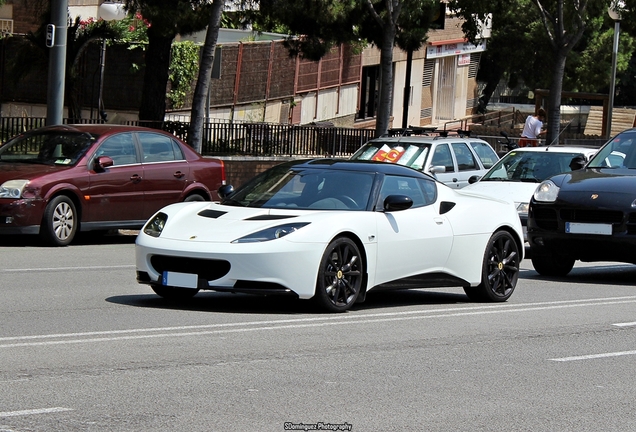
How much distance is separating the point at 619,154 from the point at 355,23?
41.1 feet

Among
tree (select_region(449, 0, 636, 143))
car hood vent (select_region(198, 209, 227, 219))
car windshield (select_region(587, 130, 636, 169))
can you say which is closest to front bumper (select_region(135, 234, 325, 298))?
car hood vent (select_region(198, 209, 227, 219))

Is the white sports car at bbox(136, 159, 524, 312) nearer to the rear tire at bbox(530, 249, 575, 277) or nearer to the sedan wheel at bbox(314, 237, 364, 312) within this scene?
the sedan wheel at bbox(314, 237, 364, 312)

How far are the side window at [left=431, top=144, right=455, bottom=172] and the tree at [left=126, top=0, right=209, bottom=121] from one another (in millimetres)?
5272

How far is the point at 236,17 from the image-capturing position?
25.8m

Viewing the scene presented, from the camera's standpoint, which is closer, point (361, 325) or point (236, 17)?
point (361, 325)

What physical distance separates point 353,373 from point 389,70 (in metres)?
19.5

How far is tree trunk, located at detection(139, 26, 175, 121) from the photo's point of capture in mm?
25328

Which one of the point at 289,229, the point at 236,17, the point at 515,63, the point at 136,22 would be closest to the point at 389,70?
the point at 236,17

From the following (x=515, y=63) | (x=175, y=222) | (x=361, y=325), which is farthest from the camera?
(x=515, y=63)

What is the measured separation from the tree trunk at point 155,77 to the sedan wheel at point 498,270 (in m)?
13.8

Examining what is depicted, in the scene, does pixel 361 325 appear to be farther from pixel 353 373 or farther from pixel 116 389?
pixel 116 389

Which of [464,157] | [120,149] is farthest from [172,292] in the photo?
[464,157]

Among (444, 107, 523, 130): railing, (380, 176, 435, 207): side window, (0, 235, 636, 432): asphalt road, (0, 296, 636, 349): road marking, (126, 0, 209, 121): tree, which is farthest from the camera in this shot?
(444, 107, 523, 130): railing

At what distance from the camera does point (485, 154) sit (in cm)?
2275
